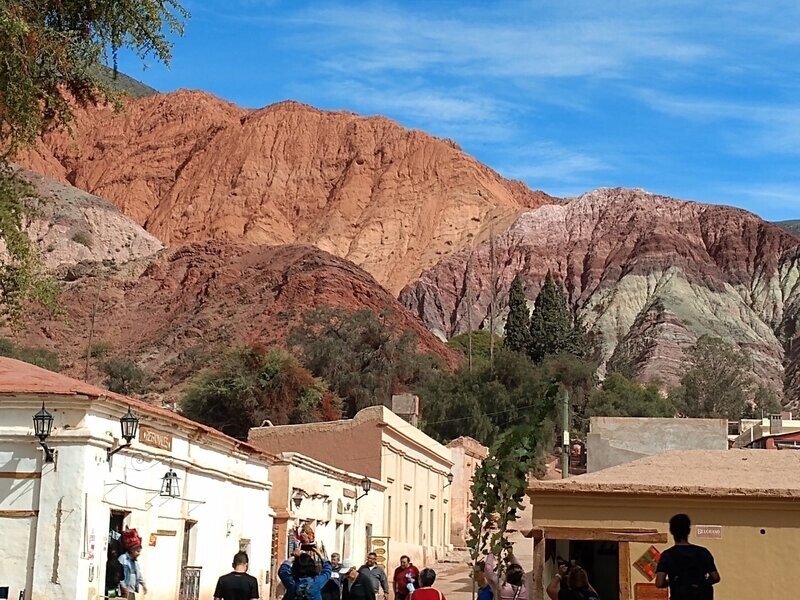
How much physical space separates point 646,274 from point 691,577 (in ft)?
374

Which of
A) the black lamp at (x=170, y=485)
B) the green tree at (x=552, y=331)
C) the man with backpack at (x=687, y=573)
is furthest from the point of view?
the green tree at (x=552, y=331)

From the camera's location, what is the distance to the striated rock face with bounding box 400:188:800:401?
111750mm

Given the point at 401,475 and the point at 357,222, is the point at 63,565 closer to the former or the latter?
the point at 401,475

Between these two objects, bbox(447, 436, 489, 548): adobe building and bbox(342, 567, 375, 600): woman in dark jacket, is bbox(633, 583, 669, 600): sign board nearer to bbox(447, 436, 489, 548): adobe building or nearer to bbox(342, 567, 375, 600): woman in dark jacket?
bbox(342, 567, 375, 600): woman in dark jacket

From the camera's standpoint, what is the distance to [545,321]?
83.3m

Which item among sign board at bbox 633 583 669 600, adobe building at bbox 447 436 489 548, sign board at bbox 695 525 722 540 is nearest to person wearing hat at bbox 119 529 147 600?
sign board at bbox 633 583 669 600

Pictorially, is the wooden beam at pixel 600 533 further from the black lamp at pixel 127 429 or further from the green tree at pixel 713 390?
the green tree at pixel 713 390

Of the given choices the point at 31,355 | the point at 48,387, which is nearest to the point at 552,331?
the point at 31,355

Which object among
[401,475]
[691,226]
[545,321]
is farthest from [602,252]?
[401,475]

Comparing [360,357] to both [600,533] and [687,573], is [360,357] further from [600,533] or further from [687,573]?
[687,573]

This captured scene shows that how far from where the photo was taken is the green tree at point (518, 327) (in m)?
82.6

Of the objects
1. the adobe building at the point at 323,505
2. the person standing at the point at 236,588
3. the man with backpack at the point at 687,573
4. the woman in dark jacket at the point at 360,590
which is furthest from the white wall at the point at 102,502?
the man with backpack at the point at 687,573

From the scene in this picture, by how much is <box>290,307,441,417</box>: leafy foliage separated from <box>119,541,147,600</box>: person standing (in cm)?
4575

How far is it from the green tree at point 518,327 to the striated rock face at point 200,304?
475 centimetres
